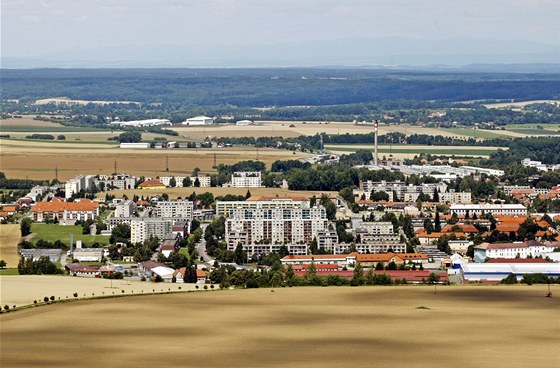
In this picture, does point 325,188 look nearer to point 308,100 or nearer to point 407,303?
point 407,303

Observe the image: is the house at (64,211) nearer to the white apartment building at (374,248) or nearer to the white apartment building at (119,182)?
the white apartment building at (119,182)

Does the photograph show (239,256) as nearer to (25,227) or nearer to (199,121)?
(25,227)

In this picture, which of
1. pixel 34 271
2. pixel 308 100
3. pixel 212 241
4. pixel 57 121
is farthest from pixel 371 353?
pixel 308 100

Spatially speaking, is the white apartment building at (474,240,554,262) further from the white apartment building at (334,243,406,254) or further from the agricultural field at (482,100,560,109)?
the agricultural field at (482,100,560,109)

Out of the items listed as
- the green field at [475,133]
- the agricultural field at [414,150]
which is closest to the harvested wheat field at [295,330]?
the agricultural field at [414,150]

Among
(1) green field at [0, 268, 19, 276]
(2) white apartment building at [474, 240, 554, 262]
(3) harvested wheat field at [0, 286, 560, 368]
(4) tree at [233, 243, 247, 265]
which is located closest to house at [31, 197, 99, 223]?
(4) tree at [233, 243, 247, 265]
